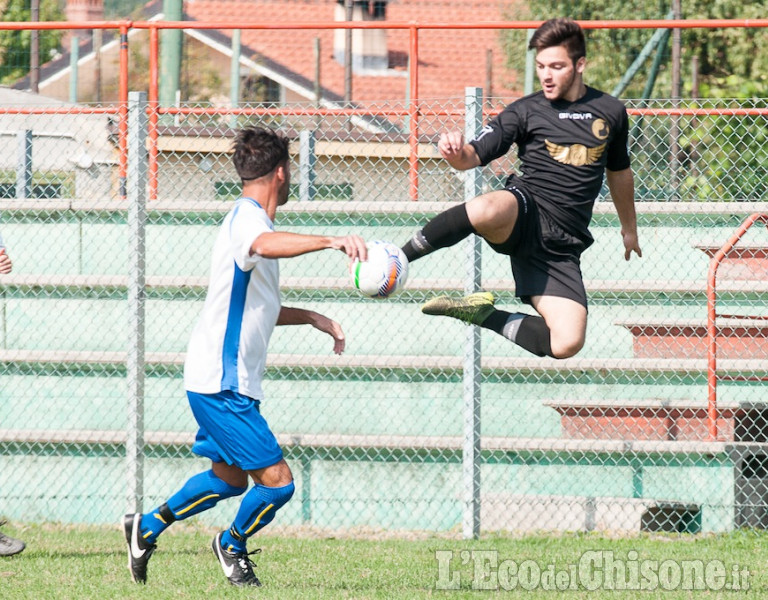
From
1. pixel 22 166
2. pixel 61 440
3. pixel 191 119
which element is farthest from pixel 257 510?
pixel 191 119

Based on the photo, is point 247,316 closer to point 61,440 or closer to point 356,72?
point 61,440

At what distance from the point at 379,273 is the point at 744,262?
4.16 metres

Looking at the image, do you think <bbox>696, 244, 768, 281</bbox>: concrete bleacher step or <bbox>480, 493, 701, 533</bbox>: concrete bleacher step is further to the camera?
<bbox>696, 244, 768, 281</bbox>: concrete bleacher step

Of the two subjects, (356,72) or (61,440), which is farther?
(356,72)

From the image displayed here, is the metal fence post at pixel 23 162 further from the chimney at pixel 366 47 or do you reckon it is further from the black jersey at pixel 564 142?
the chimney at pixel 366 47

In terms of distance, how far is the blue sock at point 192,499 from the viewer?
204 inches

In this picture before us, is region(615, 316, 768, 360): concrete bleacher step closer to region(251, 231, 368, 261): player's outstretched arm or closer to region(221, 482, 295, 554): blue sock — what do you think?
region(221, 482, 295, 554): blue sock

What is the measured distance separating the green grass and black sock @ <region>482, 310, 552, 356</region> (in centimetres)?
118

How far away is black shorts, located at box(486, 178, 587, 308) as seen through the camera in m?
5.52

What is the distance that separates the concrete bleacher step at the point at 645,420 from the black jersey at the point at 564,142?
2635 mm

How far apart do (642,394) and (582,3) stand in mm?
9865

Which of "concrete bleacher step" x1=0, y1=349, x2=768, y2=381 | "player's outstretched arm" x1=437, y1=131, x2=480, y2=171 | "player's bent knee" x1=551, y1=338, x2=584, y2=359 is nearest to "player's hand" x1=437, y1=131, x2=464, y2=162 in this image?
"player's outstretched arm" x1=437, y1=131, x2=480, y2=171

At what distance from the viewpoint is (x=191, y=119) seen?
10.6 m

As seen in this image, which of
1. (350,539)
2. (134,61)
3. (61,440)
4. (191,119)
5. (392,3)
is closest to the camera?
(350,539)
